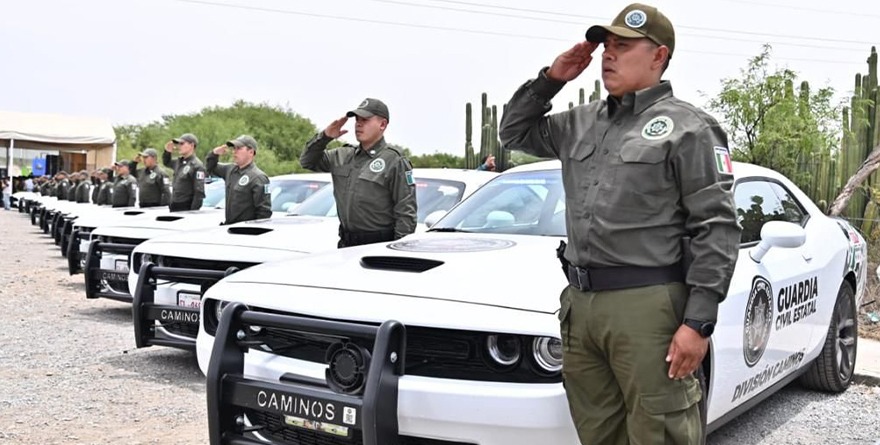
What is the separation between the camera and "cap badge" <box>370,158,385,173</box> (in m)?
5.40

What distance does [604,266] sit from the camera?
2598 millimetres

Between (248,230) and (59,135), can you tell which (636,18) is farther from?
(59,135)

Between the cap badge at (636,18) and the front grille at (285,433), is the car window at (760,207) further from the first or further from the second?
the front grille at (285,433)

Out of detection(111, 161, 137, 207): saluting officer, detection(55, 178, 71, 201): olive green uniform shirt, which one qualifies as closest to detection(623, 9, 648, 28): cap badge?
detection(111, 161, 137, 207): saluting officer

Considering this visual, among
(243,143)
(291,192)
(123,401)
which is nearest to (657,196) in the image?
(123,401)

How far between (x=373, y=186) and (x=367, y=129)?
365mm

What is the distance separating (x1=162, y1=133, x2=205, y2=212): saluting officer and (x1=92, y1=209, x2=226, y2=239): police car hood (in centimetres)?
42

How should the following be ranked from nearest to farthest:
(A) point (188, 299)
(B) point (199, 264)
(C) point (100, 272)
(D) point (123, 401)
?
(D) point (123, 401) < (A) point (188, 299) < (B) point (199, 264) < (C) point (100, 272)

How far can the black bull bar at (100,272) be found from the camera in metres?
7.52

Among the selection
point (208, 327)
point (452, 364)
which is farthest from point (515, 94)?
point (208, 327)

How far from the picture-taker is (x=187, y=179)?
29.2 feet

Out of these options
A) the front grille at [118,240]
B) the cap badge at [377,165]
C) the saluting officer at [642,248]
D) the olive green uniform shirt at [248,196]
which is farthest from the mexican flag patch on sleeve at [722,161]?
the front grille at [118,240]

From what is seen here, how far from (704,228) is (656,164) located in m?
0.23

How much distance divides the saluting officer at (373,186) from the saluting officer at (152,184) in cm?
586
